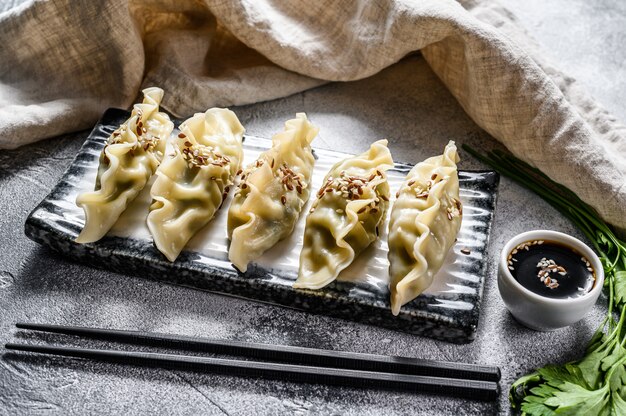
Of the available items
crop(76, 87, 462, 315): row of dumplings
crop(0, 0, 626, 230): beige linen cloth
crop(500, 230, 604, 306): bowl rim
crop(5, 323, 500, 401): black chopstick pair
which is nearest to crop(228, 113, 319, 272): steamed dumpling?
crop(76, 87, 462, 315): row of dumplings

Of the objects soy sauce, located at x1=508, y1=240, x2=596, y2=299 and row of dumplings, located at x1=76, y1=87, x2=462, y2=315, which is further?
row of dumplings, located at x1=76, y1=87, x2=462, y2=315

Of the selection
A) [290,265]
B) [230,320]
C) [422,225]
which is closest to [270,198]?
[290,265]

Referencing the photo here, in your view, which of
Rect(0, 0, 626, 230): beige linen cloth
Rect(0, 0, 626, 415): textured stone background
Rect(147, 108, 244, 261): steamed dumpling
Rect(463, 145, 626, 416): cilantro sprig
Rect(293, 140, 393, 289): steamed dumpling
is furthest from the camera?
Rect(0, 0, 626, 230): beige linen cloth

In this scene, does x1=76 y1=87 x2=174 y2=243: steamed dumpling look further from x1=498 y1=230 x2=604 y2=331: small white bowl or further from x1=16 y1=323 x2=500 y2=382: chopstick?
x1=498 y1=230 x2=604 y2=331: small white bowl

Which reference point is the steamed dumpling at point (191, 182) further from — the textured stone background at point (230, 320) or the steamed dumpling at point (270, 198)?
the textured stone background at point (230, 320)

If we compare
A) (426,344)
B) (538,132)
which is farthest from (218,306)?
(538,132)
